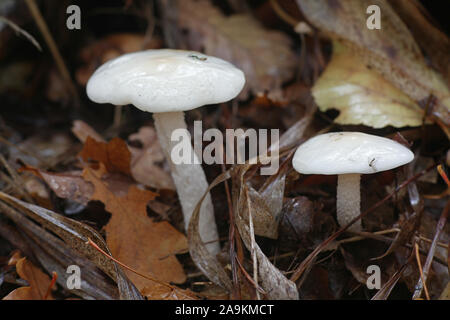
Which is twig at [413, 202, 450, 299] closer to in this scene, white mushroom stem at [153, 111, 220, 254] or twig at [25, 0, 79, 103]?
white mushroom stem at [153, 111, 220, 254]

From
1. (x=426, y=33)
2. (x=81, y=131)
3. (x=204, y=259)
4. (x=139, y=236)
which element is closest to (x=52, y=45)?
(x=81, y=131)

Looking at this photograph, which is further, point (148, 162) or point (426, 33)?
point (148, 162)

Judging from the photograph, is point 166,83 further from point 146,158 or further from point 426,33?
point 426,33

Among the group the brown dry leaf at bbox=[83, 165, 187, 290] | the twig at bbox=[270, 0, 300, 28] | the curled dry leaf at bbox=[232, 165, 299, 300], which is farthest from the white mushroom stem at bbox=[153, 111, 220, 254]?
the twig at bbox=[270, 0, 300, 28]

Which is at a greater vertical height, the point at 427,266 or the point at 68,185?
the point at 68,185

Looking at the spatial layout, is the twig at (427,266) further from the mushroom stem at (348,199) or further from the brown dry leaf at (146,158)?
the brown dry leaf at (146,158)

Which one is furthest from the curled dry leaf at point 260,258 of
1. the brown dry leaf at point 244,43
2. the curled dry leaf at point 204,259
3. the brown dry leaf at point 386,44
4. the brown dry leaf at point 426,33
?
the brown dry leaf at point 426,33

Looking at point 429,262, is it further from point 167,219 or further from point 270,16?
point 270,16
